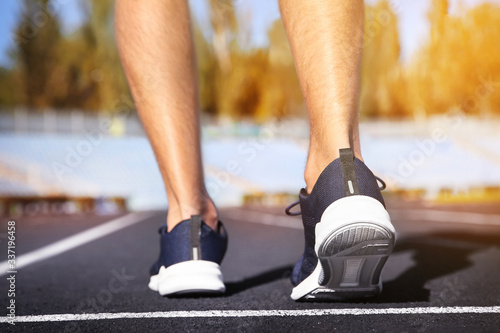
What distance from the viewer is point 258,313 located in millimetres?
1030

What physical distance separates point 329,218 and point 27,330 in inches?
23.4

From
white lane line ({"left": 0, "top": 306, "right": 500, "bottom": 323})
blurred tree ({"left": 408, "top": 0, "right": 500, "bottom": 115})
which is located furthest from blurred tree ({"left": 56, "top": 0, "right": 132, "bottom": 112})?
white lane line ({"left": 0, "top": 306, "right": 500, "bottom": 323})

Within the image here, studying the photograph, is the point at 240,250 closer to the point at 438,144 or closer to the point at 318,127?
the point at 318,127

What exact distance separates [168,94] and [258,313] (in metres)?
0.59

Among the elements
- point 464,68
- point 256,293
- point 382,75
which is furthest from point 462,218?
point 382,75

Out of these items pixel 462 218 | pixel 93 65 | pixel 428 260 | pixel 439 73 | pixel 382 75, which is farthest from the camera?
pixel 382 75

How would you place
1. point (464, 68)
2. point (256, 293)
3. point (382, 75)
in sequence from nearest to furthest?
1. point (256, 293)
2. point (464, 68)
3. point (382, 75)

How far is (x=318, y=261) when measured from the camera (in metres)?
1.08

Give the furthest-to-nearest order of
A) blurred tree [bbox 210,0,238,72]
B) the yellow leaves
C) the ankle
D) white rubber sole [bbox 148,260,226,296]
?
blurred tree [bbox 210,0,238,72] < the yellow leaves < the ankle < white rubber sole [bbox 148,260,226,296]

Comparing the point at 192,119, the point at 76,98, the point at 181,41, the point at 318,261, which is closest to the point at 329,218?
the point at 318,261

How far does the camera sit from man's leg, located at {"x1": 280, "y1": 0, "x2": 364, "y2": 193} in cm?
110

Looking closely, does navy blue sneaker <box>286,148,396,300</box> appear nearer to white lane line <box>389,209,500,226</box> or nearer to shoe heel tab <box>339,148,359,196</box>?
shoe heel tab <box>339,148,359,196</box>

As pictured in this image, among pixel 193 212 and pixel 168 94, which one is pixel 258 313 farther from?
pixel 168 94

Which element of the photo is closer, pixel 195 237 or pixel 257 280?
pixel 195 237
